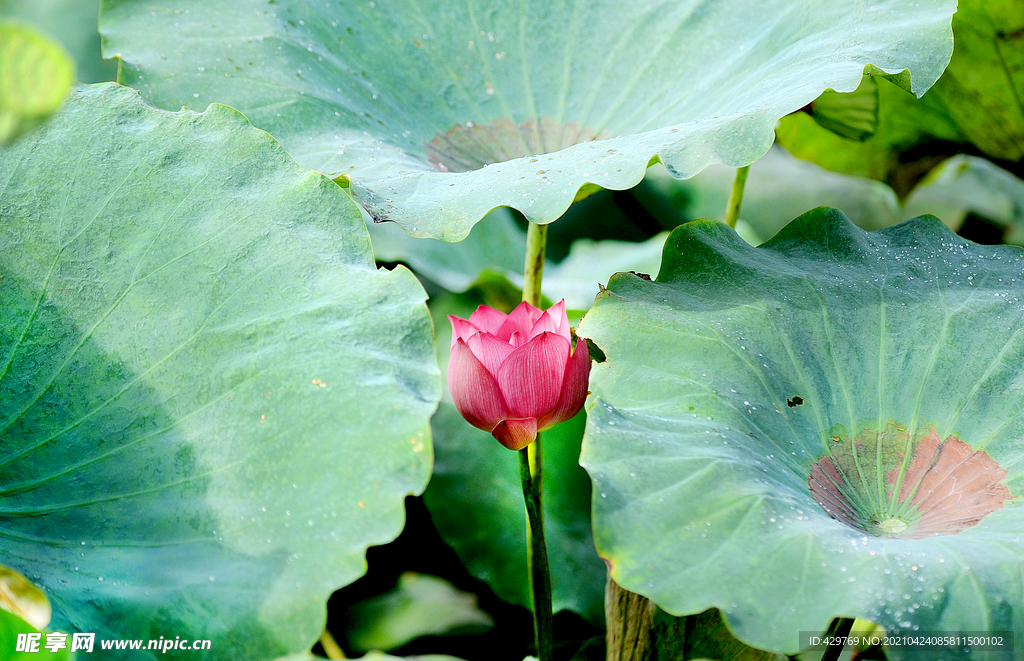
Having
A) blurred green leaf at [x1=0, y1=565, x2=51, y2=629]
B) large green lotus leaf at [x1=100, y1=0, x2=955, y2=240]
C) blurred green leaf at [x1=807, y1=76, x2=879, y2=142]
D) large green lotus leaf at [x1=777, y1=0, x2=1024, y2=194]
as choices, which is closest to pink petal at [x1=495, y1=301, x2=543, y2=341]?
large green lotus leaf at [x1=100, y1=0, x2=955, y2=240]

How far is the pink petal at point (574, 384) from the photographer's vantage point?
75cm

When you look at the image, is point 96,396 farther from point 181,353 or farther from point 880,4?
point 880,4

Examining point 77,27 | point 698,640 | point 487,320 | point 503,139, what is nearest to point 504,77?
point 503,139

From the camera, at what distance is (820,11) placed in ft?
3.08

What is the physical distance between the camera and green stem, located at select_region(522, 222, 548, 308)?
1.03 metres

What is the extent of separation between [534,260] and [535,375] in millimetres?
346

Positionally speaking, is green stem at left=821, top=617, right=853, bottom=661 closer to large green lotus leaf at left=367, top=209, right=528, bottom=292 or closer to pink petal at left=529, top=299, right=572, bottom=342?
pink petal at left=529, top=299, right=572, bottom=342

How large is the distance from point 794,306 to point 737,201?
402mm

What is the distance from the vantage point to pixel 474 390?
2.42ft

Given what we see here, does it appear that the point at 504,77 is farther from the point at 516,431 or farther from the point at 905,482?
the point at 905,482

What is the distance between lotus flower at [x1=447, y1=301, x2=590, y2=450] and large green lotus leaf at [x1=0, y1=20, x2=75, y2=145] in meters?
0.46

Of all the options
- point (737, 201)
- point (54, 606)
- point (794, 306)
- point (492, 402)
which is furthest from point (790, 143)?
point (54, 606)

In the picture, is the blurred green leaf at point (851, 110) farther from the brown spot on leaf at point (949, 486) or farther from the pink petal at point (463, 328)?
the pink petal at point (463, 328)

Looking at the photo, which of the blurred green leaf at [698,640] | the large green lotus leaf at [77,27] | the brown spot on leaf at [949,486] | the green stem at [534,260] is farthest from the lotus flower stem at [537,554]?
the large green lotus leaf at [77,27]
